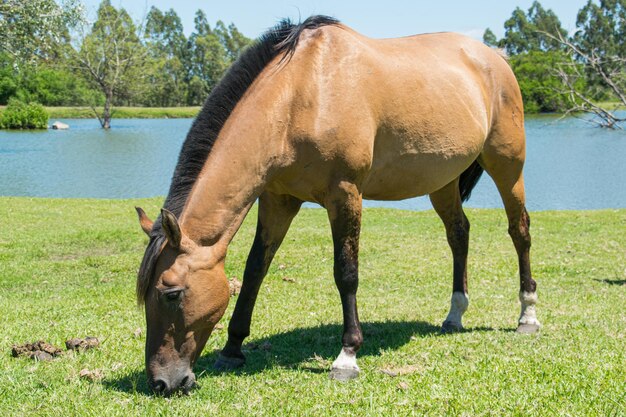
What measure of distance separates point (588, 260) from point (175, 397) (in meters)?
8.26

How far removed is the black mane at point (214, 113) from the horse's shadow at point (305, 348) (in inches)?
33.0

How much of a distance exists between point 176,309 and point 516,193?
366 centimetres

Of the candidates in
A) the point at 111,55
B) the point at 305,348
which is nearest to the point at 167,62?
the point at 111,55

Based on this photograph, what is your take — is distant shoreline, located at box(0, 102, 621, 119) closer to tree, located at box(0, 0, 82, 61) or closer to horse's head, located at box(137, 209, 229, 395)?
tree, located at box(0, 0, 82, 61)

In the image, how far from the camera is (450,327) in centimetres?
602

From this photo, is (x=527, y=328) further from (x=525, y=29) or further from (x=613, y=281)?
(x=525, y=29)

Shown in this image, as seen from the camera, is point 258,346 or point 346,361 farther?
point 258,346

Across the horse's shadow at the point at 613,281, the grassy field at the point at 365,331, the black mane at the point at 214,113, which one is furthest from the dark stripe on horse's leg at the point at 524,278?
the horse's shadow at the point at 613,281

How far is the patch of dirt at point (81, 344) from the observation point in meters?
5.07

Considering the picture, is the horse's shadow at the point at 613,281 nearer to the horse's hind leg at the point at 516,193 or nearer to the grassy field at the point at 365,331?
the grassy field at the point at 365,331

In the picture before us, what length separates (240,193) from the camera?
13.9 feet

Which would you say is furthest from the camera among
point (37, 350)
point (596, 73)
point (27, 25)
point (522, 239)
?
point (27, 25)

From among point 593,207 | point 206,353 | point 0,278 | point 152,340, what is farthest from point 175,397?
point 593,207

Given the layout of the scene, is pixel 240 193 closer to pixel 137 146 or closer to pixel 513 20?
pixel 137 146
